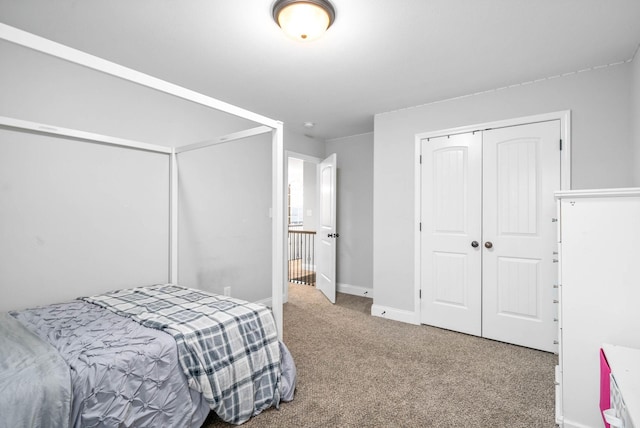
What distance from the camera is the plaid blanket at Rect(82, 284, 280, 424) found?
1.71 m

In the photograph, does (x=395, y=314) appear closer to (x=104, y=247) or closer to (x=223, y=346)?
Result: (x=223, y=346)

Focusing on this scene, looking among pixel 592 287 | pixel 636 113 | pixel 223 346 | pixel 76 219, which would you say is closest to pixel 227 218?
pixel 76 219

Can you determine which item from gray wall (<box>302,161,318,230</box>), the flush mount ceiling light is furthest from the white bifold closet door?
gray wall (<box>302,161,318,230</box>)

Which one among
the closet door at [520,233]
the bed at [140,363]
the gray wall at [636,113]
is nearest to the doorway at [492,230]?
the closet door at [520,233]

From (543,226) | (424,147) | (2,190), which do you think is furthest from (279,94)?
(543,226)

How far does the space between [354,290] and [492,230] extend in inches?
95.1

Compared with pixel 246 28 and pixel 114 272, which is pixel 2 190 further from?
pixel 246 28

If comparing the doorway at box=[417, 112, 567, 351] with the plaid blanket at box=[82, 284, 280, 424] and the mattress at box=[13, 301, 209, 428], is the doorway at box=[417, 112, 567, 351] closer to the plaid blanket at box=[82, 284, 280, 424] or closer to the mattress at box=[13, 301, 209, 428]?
the plaid blanket at box=[82, 284, 280, 424]

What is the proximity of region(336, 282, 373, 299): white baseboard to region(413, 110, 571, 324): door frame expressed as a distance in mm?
1307

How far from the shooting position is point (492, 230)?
10.2 ft

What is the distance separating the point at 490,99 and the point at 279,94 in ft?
6.79

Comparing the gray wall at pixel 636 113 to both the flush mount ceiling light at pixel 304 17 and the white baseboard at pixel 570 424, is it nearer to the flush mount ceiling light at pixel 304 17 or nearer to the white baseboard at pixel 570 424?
the white baseboard at pixel 570 424

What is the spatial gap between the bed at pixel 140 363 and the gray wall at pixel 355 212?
2.90 metres

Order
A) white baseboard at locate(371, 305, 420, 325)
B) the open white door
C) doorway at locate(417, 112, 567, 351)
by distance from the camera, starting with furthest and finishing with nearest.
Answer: the open white door
white baseboard at locate(371, 305, 420, 325)
doorway at locate(417, 112, 567, 351)
